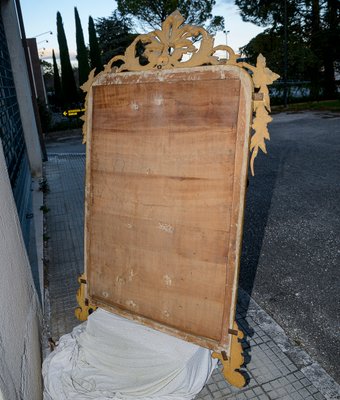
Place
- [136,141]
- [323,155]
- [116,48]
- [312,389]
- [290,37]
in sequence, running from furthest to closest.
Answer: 1. [116,48]
2. [290,37]
3. [323,155]
4. [312,389]
5. [136,141]

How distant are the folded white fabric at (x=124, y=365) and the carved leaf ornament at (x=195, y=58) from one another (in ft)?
4.90

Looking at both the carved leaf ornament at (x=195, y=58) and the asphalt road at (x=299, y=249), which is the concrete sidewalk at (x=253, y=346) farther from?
the carved leaf ornament at (x=195, y=58)

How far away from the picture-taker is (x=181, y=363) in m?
2.46

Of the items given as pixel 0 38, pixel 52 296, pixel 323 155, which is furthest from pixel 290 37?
pixel 52 296

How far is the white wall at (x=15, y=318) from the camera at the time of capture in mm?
1903

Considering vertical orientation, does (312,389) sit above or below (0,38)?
below

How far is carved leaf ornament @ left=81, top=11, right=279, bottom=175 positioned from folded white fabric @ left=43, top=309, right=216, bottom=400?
4.90 ft

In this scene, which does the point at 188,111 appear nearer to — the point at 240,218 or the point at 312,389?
the point at 240,218

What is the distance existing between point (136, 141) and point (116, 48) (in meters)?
32.3

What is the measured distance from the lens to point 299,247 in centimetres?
527

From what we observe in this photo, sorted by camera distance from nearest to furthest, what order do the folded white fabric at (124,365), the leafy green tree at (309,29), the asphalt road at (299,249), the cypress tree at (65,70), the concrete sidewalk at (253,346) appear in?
the folded white fabric at (124,365) < the concrete sidewalk at (253,346) < the asphalt road at (299,249) < the leafy green tree at (309,29) < the cypress tree at (65,70)

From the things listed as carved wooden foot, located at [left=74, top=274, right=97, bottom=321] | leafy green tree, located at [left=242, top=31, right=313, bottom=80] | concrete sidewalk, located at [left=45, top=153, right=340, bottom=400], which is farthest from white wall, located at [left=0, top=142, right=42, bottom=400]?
leafy green tree, located at [left=242, top=31, right=313, bottom=80]

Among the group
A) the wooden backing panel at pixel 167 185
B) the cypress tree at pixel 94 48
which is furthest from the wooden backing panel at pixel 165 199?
the cypress tree at pixel 94 48

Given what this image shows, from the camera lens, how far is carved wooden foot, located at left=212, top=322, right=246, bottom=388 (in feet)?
6.78
